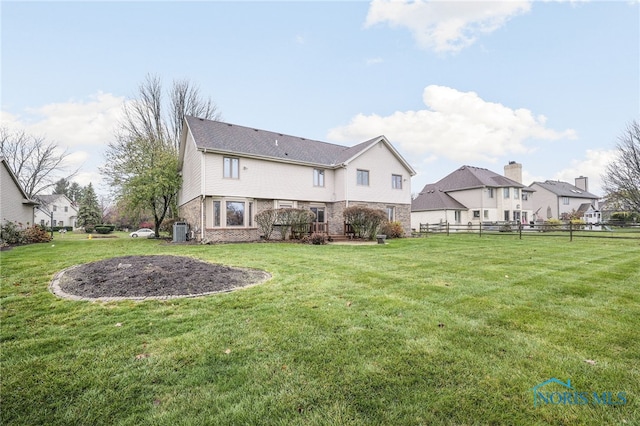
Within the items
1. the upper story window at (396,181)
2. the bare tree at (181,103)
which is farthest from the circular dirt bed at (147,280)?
the bare tree at (181,103)

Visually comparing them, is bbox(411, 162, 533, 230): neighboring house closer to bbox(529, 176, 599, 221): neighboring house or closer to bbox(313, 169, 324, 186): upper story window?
bbox(529, 176, 599, 221): neighboring house

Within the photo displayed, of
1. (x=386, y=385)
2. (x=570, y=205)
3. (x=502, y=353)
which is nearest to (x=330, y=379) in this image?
(x=386, y=385)

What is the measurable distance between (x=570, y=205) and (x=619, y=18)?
131 ft

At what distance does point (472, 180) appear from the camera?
32.6 meters

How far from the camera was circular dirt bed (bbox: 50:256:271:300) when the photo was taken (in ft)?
15.9

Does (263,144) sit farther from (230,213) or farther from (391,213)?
(391,213)

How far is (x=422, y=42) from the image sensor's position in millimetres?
14359

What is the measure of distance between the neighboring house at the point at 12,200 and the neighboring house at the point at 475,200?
114 feet

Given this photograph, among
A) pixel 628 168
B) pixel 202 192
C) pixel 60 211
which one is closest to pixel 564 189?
pixel 628 168

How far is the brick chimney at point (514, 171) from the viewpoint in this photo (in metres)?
34.2

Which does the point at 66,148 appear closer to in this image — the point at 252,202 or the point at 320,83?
the point at 252,202

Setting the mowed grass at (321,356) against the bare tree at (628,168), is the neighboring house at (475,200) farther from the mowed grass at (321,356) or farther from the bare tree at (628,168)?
the mowed grass at (321,356)
